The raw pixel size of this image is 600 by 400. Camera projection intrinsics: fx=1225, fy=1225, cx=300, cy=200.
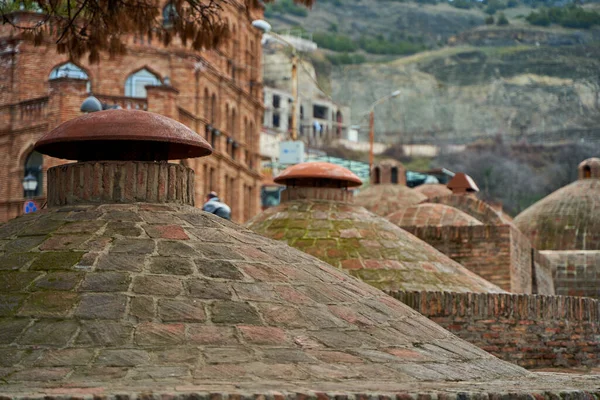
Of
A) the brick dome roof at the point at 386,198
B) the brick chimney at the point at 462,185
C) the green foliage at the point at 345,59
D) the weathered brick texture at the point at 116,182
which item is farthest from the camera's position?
the green foliage at the point at 345,59

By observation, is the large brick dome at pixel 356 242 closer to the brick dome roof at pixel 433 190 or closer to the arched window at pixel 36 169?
the brick dome roof at pixel 433 190

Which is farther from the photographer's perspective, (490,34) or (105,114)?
(490,34)

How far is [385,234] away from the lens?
1488cm

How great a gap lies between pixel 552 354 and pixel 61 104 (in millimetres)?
26166

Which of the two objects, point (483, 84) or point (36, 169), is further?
point (483, 84)

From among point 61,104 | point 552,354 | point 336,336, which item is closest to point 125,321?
point 336,336

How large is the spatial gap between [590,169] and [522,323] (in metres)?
17.5

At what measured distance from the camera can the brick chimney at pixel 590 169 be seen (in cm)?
2981

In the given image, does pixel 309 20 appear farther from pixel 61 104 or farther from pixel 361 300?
pixel 361 300

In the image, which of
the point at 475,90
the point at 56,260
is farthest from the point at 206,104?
the point at 475,90

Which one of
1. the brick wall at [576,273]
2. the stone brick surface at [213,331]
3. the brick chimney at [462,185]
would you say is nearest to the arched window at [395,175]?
the brick chimney at [462,185]

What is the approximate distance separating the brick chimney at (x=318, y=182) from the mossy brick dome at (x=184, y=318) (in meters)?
6.56

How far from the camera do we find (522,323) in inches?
528

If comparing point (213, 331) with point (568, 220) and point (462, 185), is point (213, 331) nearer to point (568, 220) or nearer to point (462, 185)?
point (462, 185)
